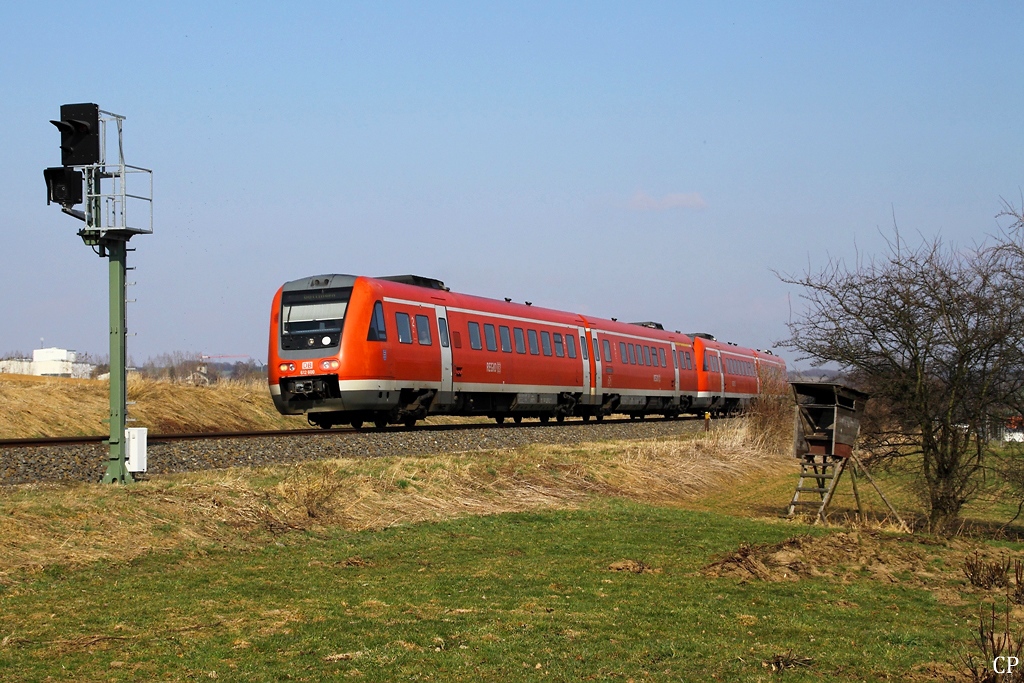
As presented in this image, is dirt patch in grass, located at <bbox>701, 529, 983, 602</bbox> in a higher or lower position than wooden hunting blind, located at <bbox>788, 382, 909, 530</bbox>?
lower

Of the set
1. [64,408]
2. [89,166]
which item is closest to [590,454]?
[89,166]

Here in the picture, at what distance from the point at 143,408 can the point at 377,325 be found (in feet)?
32.2

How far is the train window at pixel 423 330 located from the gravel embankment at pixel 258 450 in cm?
235

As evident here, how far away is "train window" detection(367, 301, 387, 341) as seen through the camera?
74.9 feet

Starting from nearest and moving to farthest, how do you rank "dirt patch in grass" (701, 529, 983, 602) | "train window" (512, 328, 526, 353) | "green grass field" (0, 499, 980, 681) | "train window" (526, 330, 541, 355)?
"green grass field" (0, 499, 980, 681) < "dirt patch in grass" (701, 529, 983, 602) < "train window" (512, 328, 526, 353) < "train window" (526, 330, 541, 355)

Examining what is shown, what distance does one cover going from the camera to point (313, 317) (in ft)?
75.3

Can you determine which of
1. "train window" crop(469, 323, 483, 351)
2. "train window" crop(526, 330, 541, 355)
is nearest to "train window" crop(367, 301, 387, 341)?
"train window" crop(469, 323, 483, 351)

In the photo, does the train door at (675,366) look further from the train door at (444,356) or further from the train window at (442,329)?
the train window at (442,329)

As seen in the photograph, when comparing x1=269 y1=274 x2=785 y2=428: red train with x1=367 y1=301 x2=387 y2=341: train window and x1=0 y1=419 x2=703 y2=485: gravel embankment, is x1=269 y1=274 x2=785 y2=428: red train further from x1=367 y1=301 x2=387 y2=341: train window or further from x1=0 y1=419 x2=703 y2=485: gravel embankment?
x1=0 y1=419 x2=703 y2=485: gravel embankment

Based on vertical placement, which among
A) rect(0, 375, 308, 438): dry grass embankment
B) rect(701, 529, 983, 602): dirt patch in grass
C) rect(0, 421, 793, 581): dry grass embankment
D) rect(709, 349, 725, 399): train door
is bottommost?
rect(701, 529, 983, 602): dirt patch in grass

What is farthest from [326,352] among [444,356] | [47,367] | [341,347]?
[47,367]

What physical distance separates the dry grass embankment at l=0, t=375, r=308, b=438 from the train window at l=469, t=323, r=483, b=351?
8.50 metres

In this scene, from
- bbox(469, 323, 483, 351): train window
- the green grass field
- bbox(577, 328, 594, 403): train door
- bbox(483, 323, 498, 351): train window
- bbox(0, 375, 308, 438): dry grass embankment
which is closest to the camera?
the green grass field

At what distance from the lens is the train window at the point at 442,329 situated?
25.9m
